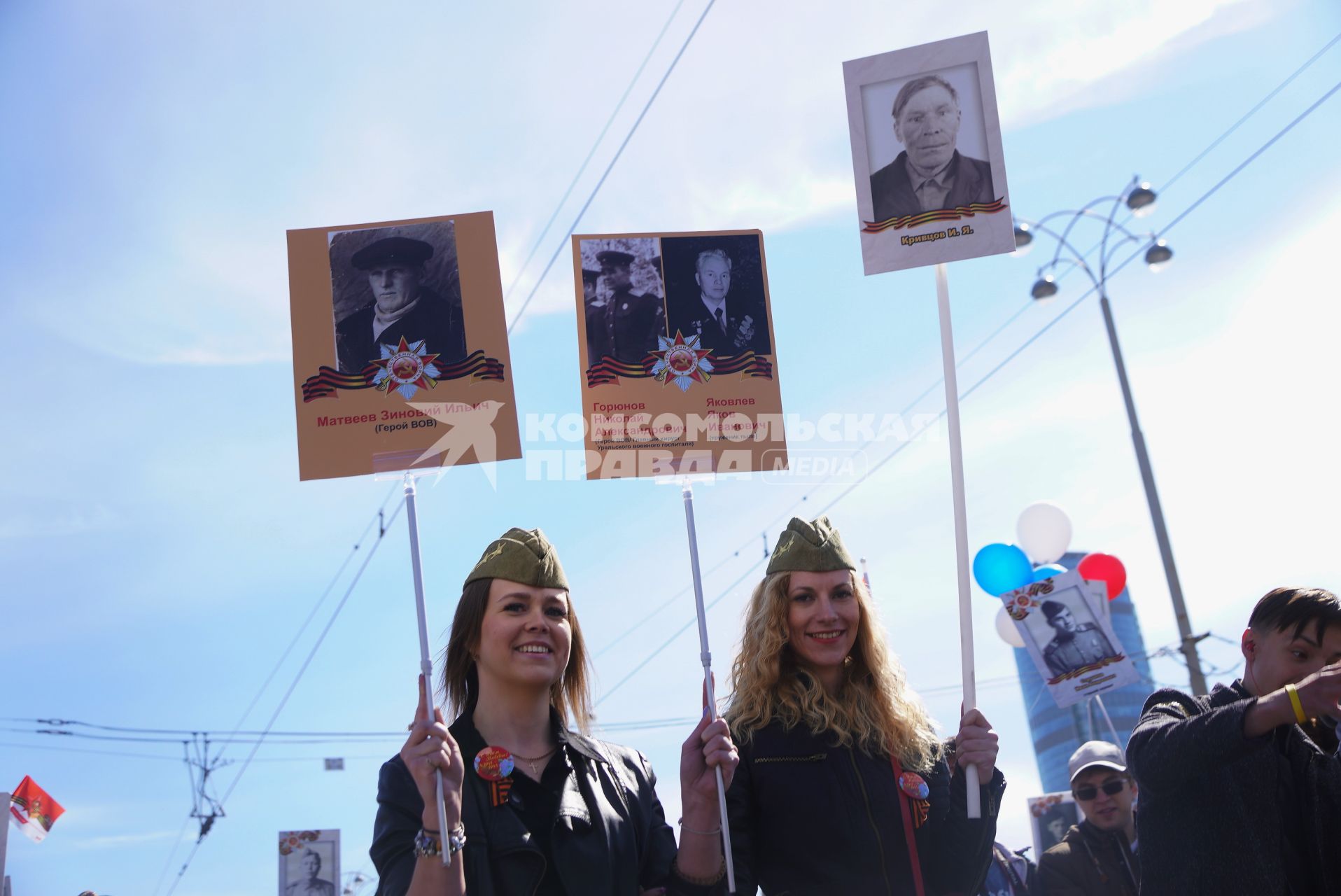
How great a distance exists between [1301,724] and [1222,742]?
0.61 m

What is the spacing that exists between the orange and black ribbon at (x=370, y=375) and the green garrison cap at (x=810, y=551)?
1.18m

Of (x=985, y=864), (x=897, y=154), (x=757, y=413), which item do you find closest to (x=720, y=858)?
(x=985, y=864)

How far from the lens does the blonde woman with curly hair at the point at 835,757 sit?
3719 mm

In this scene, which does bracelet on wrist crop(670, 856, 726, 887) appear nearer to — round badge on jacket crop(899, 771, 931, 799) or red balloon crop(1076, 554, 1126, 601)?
round badge on jacket crop(899, 771, 931, 799)

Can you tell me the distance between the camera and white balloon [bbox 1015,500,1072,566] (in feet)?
39.1

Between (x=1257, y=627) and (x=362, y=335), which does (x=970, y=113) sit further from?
(x=362, y=335)

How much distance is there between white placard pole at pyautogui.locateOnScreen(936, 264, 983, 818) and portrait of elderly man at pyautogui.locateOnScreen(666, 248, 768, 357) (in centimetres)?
63

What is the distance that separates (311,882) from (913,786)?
35.1 ft

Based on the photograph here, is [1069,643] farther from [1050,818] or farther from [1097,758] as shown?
[1097,758]

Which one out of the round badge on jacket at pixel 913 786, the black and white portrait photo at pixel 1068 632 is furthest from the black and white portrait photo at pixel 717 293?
the black and white portrait photo at pixel 1068 632

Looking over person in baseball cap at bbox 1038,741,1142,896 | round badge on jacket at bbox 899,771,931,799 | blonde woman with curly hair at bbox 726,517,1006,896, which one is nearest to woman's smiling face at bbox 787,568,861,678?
blonde woman with curly hair at bbox 726,517,1006,896

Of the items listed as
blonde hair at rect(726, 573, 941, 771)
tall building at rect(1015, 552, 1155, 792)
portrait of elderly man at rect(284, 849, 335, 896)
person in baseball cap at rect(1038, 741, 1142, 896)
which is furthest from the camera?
tall building at rect(1015, 552, 1155, 792)

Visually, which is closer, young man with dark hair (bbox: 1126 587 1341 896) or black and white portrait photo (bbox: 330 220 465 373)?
young man with dark hair (bbox: 1126 587 1341 896)

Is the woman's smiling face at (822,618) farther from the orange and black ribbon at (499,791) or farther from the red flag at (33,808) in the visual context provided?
the red flag at (33,808)
